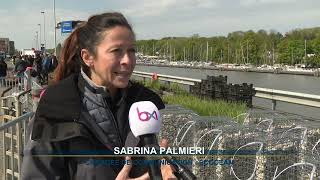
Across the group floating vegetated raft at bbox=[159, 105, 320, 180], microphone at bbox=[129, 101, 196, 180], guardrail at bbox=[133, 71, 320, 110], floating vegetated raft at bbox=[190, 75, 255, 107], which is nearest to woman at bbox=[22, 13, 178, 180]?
microphone at bbox=[129, 101, 196, 180]

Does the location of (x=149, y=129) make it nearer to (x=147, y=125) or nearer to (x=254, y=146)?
(x=147, y=125)

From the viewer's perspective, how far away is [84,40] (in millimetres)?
2500

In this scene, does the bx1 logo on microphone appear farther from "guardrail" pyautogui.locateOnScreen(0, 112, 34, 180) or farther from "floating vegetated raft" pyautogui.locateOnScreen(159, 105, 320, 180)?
"guardrail" pyautogui.locateOnScreen(0, 112, 34, 180)

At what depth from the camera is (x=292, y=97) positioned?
33.0ft

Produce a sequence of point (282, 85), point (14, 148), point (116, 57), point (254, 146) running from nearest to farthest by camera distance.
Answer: point (116, 57), point (254, 146), point (14, 148), point (282, 85)

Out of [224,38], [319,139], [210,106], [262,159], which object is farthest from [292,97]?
[224,38]

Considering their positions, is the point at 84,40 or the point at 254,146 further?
the point at 254,146

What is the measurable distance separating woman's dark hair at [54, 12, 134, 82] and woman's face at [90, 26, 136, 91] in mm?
39

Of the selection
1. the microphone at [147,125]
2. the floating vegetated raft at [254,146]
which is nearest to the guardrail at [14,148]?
the floating vegetated raft at [254,146]

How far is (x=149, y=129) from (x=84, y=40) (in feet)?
2.77

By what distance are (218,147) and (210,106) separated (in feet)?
11.0

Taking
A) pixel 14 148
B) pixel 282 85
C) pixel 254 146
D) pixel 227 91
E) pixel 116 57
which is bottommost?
pixel 282 85

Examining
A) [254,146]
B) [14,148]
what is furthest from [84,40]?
[14,148]

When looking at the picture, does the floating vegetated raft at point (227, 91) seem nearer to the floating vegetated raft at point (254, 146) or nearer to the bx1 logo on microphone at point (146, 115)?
the floating vegetated raft at point (254, 146)
